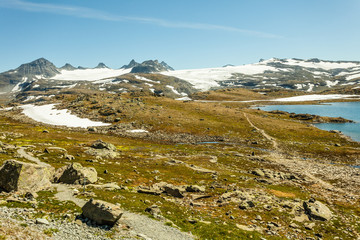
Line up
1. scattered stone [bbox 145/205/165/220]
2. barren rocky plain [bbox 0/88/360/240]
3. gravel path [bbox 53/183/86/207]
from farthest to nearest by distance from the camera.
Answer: gravel path [bbox 53/183/86/207] < scattered stone [bbox 145/205/165/220] < barren rocky plain [bbox 0/88/360/240]

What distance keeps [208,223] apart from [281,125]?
126m

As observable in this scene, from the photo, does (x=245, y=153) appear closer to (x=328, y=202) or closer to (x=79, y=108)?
(x=328, y=202)

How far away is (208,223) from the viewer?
1045 inches

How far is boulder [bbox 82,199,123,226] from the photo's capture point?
22.1 metres

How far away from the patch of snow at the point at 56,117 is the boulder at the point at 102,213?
384 ft

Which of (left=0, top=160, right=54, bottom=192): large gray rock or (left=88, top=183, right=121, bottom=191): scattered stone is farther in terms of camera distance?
(left=88, top=183, right=121, bottom=191): scattered stone

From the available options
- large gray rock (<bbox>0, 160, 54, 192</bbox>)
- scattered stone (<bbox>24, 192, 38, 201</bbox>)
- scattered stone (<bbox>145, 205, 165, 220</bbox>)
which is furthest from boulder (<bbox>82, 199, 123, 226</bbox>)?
large gray rock (<bbox>0, 160, 54, 192</bbox>)

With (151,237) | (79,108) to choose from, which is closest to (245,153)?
(151,237)

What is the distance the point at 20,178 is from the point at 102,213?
14976mm

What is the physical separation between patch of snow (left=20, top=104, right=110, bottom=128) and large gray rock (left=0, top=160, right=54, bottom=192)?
10648cm

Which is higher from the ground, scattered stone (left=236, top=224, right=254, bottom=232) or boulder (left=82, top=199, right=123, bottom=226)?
boulder (left=82, top=199, right=123, bottom=226)

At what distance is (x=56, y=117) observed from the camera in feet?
502

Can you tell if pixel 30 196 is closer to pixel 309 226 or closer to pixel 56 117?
pixel 309 226

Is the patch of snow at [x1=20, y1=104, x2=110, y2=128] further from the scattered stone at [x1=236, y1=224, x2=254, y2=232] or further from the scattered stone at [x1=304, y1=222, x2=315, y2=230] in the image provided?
the scattered stone at [x1=304, y1=222, x2=315, y2=230]
